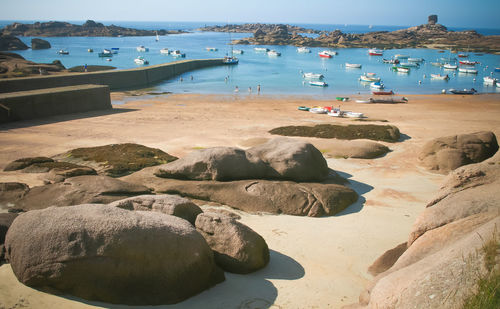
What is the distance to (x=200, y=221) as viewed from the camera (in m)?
9.05

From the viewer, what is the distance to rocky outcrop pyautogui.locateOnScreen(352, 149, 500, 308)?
5.29 metres

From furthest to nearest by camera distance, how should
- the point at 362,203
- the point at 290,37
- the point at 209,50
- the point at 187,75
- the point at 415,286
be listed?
the point at 290,37, the point at 209,50, the point at 187,75, the point at 362,203, the point at 415,286

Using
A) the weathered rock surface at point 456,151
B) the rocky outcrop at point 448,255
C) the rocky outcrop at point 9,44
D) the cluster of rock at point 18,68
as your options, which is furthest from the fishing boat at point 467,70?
the rocky outcrop at point 9,44

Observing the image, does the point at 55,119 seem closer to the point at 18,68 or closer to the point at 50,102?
the point at 50,102

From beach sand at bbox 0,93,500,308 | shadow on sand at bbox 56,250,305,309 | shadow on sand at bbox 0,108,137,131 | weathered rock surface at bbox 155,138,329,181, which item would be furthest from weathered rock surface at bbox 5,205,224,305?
shadow on sand at bbox 0,108,137,131

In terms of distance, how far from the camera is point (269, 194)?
12711 mm

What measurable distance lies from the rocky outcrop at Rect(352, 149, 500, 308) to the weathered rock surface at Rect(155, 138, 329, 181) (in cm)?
575

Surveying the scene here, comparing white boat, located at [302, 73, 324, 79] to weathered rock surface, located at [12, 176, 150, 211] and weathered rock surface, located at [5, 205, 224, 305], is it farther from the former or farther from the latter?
weathered rock surface, located at [5, 205, 224, 305]

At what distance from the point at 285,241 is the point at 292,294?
2.59 m

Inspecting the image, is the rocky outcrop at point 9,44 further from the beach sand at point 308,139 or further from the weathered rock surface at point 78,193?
the weathered rock surface at point 78,193

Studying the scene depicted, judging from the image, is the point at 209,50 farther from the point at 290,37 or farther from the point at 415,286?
the point at 415,286

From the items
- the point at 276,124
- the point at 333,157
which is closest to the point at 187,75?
the point at 276,124

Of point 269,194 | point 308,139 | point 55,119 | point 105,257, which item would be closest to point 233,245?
A: point 105,257

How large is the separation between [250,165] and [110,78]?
125 feet
